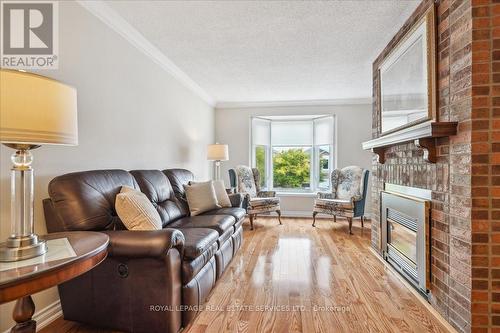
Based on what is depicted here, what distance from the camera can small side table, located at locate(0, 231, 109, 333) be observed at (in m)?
0.91

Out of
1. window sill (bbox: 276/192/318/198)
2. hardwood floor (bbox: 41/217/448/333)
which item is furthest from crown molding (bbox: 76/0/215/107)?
window sill (bbox: 276/192/318/198)

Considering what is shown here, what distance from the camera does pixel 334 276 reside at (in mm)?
2576

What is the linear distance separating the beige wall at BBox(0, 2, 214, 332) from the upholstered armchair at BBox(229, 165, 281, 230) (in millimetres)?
1332

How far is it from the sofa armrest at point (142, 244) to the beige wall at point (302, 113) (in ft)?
13.8

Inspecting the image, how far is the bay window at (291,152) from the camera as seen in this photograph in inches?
223

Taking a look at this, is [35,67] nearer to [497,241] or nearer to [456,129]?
[456,129]

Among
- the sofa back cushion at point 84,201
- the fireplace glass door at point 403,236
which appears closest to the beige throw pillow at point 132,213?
the sofa back cushion at point 84,201

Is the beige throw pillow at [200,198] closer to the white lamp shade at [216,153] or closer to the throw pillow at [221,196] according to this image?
the throw pillow at [221,196]

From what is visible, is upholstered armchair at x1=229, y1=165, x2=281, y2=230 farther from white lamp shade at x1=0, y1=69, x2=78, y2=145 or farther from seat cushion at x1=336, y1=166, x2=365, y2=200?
white lamp shade at x1=0, y1=69, x2=78, y2=145

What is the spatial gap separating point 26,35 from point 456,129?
307cm

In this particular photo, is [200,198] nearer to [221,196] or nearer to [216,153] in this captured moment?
[221,196]

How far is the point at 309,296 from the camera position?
219cm

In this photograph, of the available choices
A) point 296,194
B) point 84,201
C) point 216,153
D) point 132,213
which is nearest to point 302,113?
point 296,194

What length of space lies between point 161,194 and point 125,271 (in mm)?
1151
